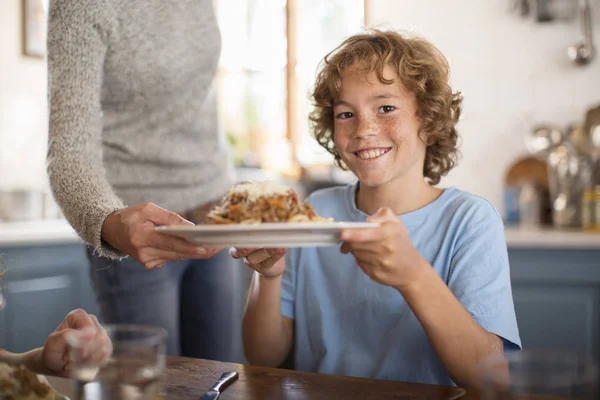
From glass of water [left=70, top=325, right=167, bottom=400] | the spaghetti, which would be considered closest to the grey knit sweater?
the spaghetti

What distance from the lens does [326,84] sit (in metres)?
1.46

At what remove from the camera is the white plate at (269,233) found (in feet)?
2.78

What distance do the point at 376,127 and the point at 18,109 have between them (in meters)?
2.82

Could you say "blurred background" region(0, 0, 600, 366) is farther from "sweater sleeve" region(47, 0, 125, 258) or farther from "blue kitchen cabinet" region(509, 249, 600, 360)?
"sweater sleeve" region(47, 0, 125, 258)

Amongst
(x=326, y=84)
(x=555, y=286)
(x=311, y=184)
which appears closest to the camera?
(x=326, y=84)

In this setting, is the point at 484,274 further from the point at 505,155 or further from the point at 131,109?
the point at 505,155

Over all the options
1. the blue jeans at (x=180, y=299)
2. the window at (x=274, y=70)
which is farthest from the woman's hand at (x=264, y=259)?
the window at (x=274, y=70)

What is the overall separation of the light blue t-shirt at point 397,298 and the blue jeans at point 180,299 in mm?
235

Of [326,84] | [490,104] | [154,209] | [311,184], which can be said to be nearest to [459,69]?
[490,104]

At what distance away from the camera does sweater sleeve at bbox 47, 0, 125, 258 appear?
1.18 m

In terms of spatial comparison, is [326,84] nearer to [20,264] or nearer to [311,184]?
[20,264]

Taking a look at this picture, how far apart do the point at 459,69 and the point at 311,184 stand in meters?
0.96

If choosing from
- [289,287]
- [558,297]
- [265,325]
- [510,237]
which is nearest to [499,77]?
[510,237]

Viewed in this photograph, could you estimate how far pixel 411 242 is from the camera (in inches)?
46.4
